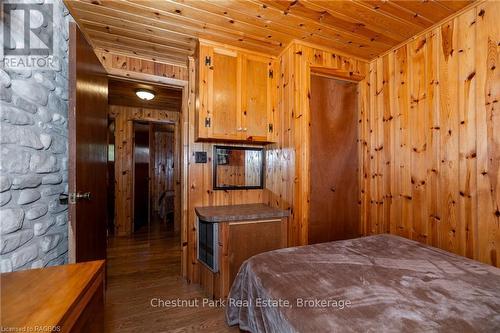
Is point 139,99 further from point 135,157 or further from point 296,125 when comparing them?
point 296,125

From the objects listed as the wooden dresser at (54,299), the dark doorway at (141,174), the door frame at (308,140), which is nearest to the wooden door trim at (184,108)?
the door frame at (308,140)

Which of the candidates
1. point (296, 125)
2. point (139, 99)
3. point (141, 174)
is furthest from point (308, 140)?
point (141, 174)

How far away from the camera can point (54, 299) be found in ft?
2.41

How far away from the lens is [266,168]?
263 centimetres

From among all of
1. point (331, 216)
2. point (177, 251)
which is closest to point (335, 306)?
point (331, 216)

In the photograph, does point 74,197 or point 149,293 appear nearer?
point 74,197

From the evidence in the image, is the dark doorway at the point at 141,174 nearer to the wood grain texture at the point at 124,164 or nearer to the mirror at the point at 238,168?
the wood grain texture at the point at 124,164

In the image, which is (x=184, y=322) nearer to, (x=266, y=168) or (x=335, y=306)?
(x=335, y=306)

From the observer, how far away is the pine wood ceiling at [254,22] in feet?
5.54

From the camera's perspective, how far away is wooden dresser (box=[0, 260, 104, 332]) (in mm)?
637

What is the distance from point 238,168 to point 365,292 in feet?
6.02

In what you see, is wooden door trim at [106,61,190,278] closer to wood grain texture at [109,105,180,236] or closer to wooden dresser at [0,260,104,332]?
wooden dresser at [0,260,104,332]

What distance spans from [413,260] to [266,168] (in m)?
1.65

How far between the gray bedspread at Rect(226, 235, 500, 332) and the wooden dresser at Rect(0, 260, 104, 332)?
70 centimetres
